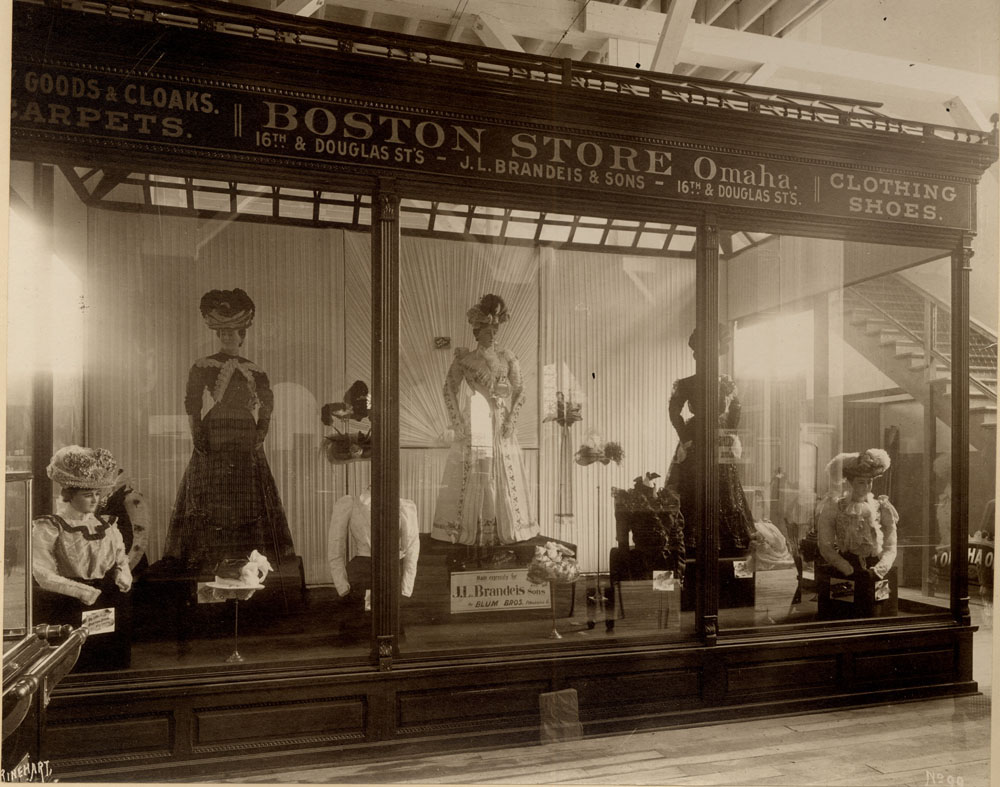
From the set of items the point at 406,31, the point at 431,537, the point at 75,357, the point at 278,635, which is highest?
the point at 406,31

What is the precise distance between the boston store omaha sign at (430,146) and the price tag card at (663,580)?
76.1 inches

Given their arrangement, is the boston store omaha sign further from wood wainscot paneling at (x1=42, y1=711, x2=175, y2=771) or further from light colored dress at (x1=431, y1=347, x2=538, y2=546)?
wood wainscot paneling at (x1=42, y1=711, x2=175, y2=771)

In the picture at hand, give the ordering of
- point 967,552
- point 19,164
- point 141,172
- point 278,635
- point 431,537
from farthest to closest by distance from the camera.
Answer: point 967,552
point 431,537
point 278,635
point 141,172
point 19,164

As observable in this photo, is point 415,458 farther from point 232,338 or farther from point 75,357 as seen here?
point 75,357

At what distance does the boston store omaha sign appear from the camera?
285cm

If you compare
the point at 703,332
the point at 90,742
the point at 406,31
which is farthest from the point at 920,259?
the point at 90,742

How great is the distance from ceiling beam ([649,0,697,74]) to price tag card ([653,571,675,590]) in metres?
2.55

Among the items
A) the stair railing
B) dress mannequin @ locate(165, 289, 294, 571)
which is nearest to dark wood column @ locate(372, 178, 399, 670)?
dress mannequin @ locate(165, 289, 294, 571)

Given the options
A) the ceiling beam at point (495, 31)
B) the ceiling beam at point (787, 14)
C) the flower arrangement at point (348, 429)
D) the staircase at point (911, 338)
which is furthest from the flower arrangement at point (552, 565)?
the ceiling beam at point (787, 14)

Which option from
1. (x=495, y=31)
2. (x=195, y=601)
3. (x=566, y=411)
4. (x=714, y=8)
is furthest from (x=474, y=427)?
(x=714, y=8)

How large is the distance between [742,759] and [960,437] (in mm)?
2226

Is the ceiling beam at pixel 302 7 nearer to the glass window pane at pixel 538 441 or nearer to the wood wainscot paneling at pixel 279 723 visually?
the glass window pane at pixel 538 441

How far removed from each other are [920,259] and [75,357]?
4.37 meters

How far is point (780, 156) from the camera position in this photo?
12.3 ft
